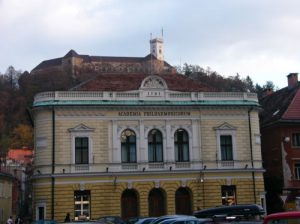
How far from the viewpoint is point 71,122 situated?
146 feet

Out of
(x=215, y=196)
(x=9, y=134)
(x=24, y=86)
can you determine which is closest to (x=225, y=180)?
(x=215, y=196)

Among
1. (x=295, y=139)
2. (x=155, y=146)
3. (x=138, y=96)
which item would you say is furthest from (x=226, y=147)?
(x=138, y=96)

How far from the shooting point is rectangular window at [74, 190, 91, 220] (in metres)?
43.3

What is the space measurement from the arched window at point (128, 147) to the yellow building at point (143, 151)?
0.08 metres

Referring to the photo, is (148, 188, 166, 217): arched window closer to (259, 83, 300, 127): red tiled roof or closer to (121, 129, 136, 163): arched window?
(121, 129, 136, 163): arched window

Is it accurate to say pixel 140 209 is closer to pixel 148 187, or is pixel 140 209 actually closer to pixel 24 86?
pixel 148 187

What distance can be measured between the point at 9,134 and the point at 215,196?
73.3 m

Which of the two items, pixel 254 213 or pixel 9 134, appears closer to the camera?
pixel 254 213

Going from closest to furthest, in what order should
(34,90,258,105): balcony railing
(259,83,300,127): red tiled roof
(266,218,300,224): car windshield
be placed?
(266,218,300,224): car windshield → (34,90,258,105): balcony railing → (259,83,300,127): red tiled roof

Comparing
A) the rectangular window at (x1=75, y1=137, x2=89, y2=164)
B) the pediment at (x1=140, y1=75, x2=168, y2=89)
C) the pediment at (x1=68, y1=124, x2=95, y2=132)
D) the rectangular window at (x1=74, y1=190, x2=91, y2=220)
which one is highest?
the pediment at (x1=140, y1=75, x2=168, y2=89)

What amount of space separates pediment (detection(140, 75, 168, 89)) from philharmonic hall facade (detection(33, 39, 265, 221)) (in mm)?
82

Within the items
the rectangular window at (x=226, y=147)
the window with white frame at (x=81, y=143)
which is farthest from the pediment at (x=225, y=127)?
the window with white frame at (x=81, y=143)

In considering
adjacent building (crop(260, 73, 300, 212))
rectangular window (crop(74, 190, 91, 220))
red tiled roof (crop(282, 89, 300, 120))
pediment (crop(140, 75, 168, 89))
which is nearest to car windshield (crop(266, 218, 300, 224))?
rectangular window (crop(74, 190, 91, 220))

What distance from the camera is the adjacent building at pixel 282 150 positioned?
160ft
